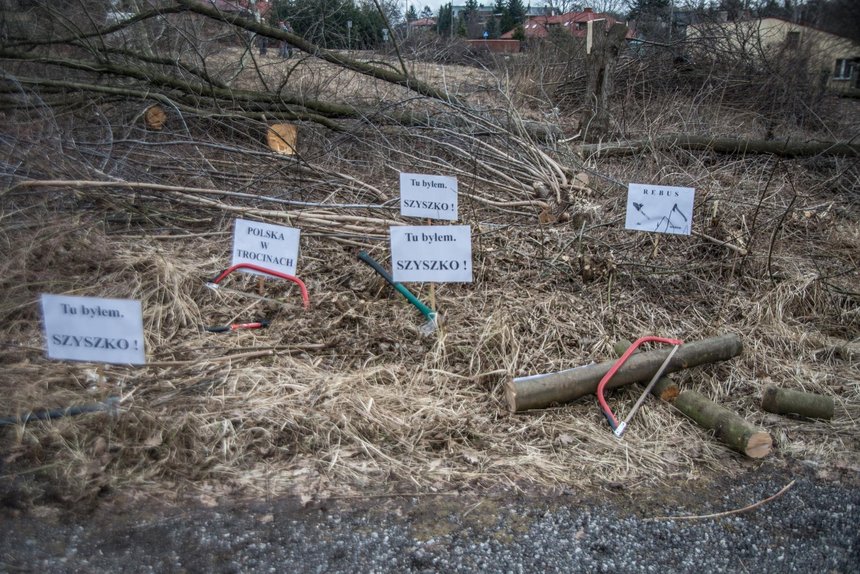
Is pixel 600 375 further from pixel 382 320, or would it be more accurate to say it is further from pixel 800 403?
pixel 382 320

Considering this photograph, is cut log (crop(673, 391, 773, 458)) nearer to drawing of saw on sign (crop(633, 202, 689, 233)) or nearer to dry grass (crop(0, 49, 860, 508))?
dry grass (crop(0, 49, 860, 508))

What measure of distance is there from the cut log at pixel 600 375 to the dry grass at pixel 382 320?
3.1 inches

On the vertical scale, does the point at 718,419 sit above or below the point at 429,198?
below

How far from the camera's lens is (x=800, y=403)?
328 centimetres

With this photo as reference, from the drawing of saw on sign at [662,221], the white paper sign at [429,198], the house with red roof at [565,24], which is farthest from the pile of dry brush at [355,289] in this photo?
the house with red roof at [565,24]

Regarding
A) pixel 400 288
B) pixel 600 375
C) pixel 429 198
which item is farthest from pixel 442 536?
pixel 429 198

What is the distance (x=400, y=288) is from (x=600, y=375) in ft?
3.97

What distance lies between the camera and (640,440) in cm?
305

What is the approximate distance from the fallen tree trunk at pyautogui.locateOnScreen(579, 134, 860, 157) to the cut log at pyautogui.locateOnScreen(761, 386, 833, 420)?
3.75 metres

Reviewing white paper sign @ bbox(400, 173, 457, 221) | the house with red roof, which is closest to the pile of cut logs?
white paper sign @ bbox(400, 173, 457, 221)

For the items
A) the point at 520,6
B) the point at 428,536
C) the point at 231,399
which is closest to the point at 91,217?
the point at 231,399

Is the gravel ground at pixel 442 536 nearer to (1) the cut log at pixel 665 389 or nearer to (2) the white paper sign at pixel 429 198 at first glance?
(1) the cut log at pixel 665 389

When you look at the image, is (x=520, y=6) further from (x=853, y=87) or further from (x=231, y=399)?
(x=231, y=399)

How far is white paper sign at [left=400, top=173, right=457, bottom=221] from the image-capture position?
3.91 metres
